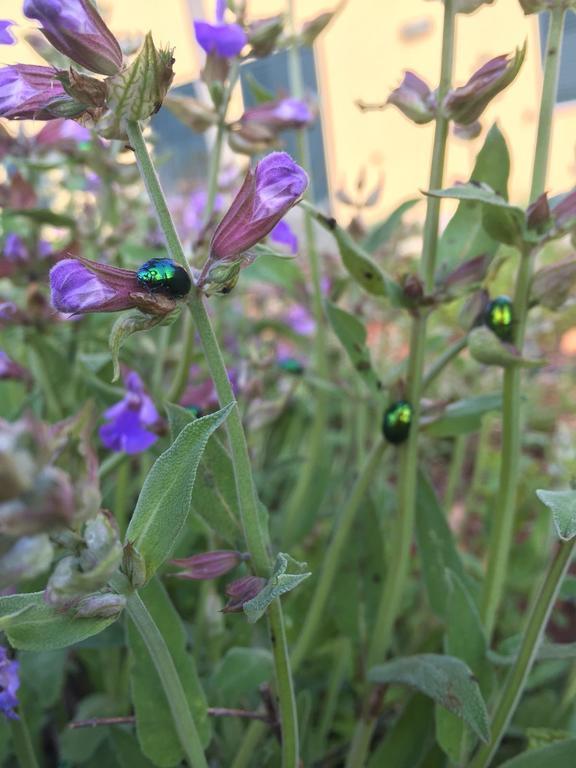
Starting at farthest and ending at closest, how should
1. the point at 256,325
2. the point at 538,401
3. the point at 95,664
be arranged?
the point at 538,401, the point at 256,325, the point at 95,664

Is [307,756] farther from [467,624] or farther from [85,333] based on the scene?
[85,333]

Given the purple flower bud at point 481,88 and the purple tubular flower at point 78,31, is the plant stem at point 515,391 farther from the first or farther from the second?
the purple tubular flower at point 78,31

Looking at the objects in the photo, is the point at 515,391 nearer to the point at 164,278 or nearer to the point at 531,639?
the point at 531,639

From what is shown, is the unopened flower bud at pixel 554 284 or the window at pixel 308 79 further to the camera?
the window at pixel 308 79

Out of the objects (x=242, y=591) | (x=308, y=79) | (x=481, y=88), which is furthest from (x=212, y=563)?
(x=308, y=79)

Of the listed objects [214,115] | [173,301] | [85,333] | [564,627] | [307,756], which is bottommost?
[564,627]

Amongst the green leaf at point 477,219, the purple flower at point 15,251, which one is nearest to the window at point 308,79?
the purple flower at point 15,251

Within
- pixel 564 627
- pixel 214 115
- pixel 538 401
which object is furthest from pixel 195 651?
pixel 538 401
